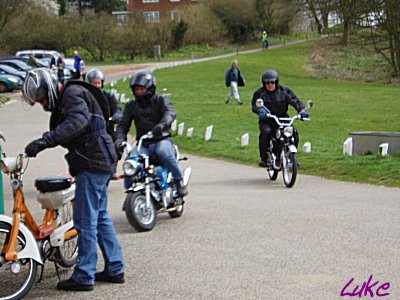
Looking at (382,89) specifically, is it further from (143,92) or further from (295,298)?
(295,298)

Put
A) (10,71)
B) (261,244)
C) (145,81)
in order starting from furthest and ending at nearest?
1. (10,71)
2. (145,81)
3. (261,244)

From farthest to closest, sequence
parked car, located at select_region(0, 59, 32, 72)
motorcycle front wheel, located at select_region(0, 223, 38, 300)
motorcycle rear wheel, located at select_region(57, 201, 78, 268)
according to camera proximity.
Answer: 1. parked car, located at select_region(0, 59, 32, 72)
2. motorcycle rear wheel, located at select_region(57, 201, 78, 268)
3. motorcycle front wheel, located at select_region(0, 223, 38, 300)

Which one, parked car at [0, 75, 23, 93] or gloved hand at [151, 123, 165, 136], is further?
parked car at [0, 75, 23, 93]

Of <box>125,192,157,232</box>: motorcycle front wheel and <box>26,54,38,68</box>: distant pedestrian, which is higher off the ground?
<box>26,54,38,68</box>: distant pedestrian

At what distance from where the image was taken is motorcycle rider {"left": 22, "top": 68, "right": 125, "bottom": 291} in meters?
6.42

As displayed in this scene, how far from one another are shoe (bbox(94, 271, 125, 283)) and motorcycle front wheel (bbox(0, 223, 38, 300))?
2.28ft

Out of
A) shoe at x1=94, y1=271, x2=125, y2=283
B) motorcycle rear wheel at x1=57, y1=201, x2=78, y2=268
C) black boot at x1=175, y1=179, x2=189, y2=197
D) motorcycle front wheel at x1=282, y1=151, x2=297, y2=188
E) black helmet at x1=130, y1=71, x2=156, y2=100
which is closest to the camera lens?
shoe at x1=94, y1=271, x2=125, y2=283

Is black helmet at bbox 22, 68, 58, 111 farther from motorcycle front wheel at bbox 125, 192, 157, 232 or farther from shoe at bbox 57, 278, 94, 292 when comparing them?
motorcycle front wheel at bbox 125, 192, 157, 232

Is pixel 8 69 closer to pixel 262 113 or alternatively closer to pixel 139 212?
pixel 262 113

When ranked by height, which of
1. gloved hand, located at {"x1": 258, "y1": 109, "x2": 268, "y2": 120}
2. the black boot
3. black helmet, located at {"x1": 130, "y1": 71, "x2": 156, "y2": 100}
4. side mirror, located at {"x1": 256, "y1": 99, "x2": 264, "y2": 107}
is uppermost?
black helmet, located at {"x1": 130, "y1": 71, "x2": 156, "y2": 100}

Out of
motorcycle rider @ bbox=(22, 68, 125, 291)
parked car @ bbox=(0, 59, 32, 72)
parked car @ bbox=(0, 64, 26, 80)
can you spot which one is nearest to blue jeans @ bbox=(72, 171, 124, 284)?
motorcycle rider @ bbox=(22, 68, 125, 291)

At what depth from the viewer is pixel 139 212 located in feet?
30.7
